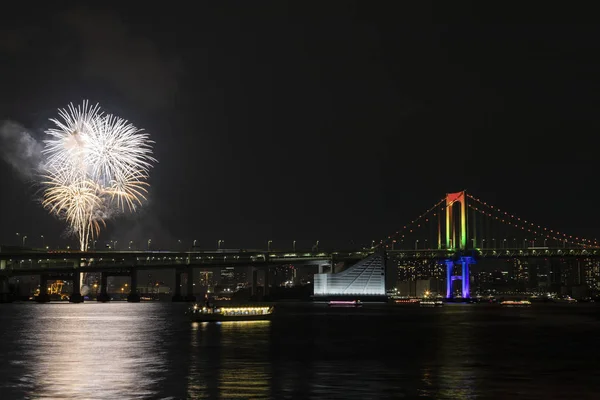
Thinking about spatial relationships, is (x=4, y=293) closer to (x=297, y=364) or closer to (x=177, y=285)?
(x=177, y=285)

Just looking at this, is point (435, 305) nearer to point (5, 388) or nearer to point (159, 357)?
point (159, 357)

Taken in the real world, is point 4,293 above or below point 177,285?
below

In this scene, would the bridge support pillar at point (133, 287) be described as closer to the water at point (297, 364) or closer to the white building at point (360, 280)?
the white building at point (360, 280)

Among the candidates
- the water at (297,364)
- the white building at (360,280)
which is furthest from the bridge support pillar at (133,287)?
the water at (297,364)

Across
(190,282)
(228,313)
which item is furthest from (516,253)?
(228,313)

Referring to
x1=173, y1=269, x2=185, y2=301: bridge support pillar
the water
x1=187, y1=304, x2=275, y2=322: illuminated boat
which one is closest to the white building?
x1=173, y1=269, x2=185, y2=301: bridge support pillar

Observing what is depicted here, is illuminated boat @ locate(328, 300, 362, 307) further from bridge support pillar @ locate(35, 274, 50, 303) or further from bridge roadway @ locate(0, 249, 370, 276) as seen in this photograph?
bridge support pillar @ locate(35, 274, 50, 303)
